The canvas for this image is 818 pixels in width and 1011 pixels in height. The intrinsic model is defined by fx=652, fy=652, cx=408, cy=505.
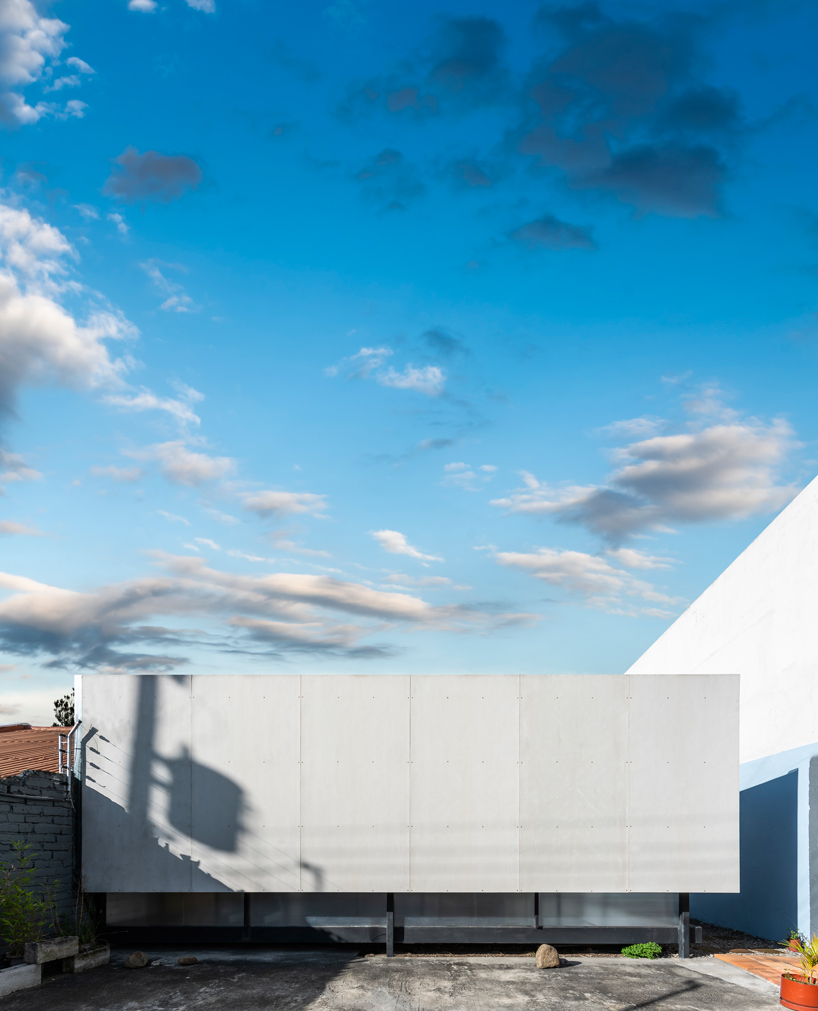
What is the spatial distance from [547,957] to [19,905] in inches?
207

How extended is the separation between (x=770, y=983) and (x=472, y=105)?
1021cm

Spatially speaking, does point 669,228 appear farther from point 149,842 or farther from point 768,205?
point 149,842

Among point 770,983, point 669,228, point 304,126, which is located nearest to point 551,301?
point 669,228

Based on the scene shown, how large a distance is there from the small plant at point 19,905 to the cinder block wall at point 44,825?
0.09 metres

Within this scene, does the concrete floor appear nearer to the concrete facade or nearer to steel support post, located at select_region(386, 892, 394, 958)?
steel support post, located at select_region(386, 892, 394, 958)

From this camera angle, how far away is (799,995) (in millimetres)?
5215

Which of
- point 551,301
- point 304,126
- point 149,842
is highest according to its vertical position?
point 304,126

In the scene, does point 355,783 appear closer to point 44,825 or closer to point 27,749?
point 44,825

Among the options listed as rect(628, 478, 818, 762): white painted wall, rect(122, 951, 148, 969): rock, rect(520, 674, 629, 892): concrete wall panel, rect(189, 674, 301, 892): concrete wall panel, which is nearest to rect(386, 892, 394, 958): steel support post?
rect(189, 674, 301, 892): concrete wall panel

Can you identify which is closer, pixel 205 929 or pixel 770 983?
pixel 770 983

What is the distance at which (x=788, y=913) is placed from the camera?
7875 millimetres

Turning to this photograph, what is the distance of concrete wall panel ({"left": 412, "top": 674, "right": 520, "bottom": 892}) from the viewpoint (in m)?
7.03

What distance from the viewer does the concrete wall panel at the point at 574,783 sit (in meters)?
7.05

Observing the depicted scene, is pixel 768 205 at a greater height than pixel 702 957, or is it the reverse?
pixel 768 205
